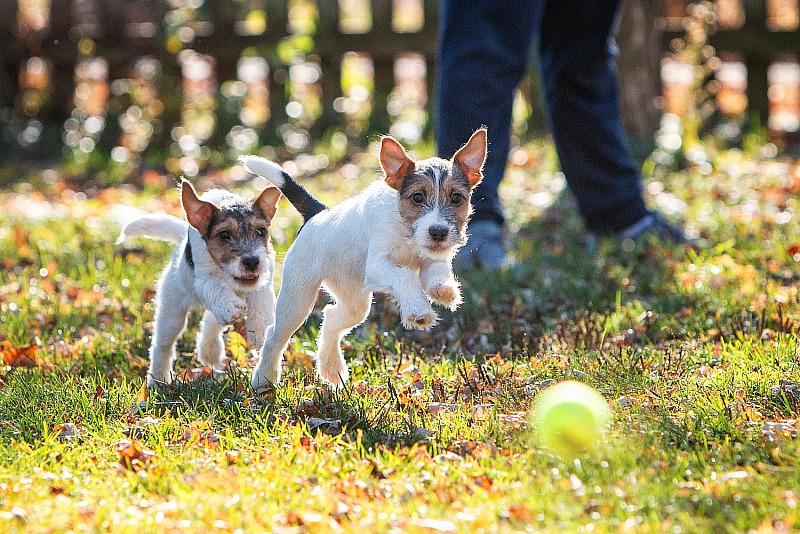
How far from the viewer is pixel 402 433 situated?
3.60 meters

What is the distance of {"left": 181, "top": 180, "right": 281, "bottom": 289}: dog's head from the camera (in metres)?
4.20

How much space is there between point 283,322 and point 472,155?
0.97 metres

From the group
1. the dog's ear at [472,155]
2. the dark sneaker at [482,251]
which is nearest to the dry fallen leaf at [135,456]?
the dog's ear at [472,155]

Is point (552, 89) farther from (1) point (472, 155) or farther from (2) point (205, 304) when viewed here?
(2) point (205, 304)

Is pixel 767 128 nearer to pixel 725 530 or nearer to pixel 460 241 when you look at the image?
pixel 460 241

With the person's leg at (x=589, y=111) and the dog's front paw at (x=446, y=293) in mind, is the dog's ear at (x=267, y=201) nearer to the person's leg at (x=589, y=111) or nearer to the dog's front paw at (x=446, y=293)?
the dog's front paw at (x=446, y=293)

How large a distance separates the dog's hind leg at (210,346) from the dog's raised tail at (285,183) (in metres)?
0.68

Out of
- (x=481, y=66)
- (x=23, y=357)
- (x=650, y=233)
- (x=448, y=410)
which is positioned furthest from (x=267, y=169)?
(x=650, y=233)

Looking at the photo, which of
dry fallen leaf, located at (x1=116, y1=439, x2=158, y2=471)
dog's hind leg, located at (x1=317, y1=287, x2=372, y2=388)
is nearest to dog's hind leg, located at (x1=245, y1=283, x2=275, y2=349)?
dog's hind leg, located at (x1=317, y1=287, x2=372, y2=388)

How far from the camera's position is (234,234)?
4266 mm

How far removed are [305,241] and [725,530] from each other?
77.1 inches

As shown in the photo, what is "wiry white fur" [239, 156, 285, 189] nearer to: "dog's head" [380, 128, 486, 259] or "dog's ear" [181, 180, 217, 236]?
"dog's ear" [181, 180, 217, 236]

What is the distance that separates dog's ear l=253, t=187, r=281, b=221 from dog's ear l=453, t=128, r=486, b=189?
90 centimetres

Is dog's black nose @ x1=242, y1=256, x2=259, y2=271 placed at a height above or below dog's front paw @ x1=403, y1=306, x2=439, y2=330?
above
